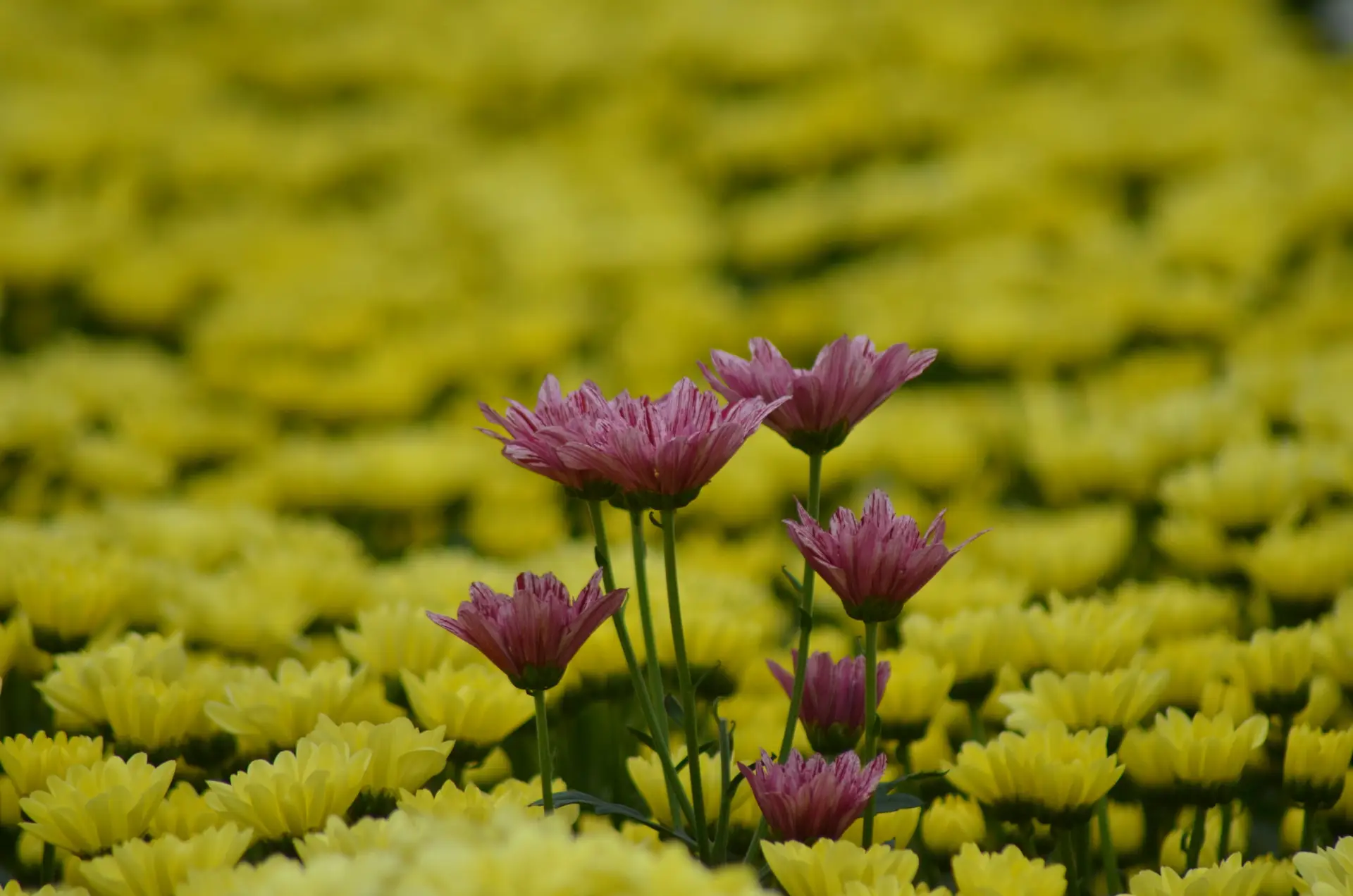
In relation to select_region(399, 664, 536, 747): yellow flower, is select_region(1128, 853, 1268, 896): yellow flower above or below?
below

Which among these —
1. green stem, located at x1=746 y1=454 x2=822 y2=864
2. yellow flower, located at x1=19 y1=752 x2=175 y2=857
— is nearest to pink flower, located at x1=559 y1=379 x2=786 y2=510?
green stem, located at x1=746 y1=454 x2=822 y2=864

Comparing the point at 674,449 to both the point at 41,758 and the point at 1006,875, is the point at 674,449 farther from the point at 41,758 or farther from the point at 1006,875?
the point at 41,758

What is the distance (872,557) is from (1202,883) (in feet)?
1.11

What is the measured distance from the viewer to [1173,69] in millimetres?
5105

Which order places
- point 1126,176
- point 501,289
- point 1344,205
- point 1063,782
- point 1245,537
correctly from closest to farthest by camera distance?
point 1063,782 < point 1245,537 < point 1344,205 < point 501,289 < point 1126,176

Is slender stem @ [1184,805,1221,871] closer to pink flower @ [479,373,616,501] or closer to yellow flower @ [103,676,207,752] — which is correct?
pink flower @ [479,373,616,501]

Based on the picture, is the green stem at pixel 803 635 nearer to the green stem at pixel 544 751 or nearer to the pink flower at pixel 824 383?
the pink flower at pixel 824 383

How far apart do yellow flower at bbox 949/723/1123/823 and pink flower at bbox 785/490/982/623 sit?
0.24m

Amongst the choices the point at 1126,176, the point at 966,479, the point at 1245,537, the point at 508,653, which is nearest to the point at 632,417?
the point at 508,653

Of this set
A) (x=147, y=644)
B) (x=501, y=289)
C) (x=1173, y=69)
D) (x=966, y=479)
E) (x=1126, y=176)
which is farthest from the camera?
(x=1173, y=69)

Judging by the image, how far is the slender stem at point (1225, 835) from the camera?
1.20 metres

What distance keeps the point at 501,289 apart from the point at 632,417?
9.06 feet

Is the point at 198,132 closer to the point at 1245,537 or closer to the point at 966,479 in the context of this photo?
the point at 966,479

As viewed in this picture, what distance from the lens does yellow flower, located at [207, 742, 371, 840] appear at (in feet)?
3.15
